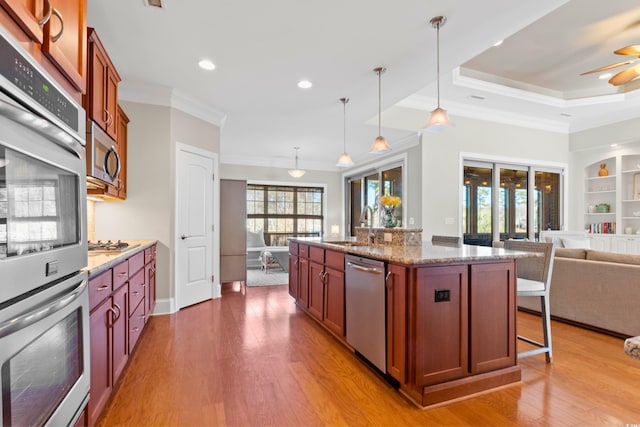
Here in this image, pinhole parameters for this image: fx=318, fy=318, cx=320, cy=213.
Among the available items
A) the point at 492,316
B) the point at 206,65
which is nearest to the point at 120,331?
the point at 492,316

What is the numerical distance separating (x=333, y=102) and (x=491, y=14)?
6.92ft

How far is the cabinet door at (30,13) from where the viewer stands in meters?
0.84

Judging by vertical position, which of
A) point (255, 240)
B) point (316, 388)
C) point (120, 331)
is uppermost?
point (255, 240)

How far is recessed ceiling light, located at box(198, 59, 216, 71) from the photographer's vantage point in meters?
3.11

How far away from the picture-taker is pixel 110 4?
7.43ft

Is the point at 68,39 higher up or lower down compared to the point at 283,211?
higher up

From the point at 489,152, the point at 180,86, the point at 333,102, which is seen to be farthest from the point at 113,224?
the point at 489,152

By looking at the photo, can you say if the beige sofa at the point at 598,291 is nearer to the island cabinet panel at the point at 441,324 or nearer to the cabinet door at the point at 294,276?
the island cabinet panel at the point at 441,324

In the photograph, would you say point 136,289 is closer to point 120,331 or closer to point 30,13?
point 120,331

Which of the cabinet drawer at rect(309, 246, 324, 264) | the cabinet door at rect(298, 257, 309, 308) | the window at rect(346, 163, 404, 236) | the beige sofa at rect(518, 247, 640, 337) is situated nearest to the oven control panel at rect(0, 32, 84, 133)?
the cabinet drawer at rect(309, 246, 324, 264)

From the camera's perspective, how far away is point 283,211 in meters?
8.49

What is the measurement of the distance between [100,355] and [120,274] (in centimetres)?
52

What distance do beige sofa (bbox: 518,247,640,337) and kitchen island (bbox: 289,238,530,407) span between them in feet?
4.95

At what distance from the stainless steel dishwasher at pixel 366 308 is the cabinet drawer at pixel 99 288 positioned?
1.58 meters
